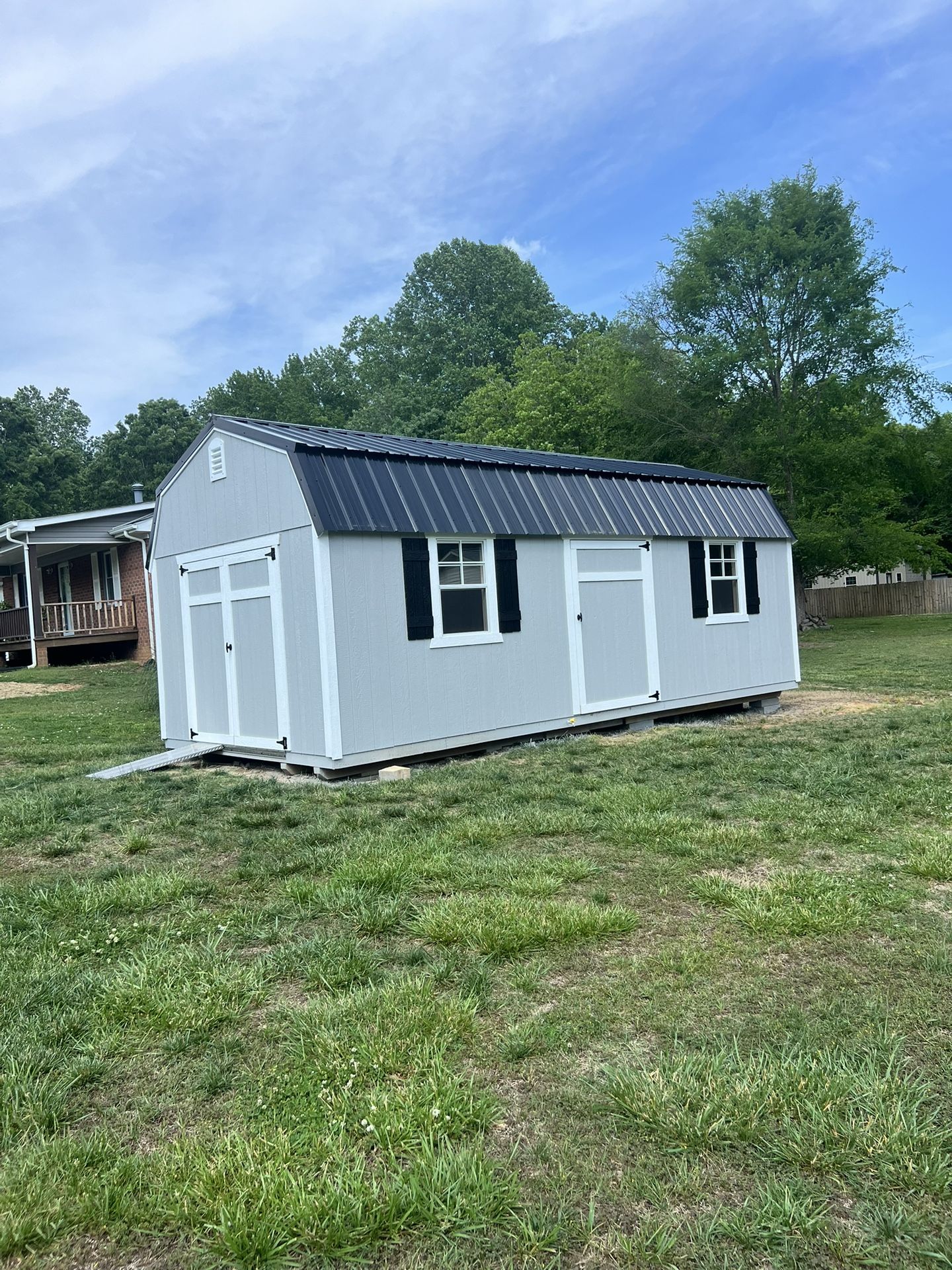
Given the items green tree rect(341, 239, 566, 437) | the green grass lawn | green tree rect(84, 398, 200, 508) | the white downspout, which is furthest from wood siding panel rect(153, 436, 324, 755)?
green tree rect(84, 398, 200, 508)

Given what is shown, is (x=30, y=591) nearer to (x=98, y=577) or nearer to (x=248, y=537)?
(x=98, y=577)

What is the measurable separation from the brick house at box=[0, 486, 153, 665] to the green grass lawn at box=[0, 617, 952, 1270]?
17.5m

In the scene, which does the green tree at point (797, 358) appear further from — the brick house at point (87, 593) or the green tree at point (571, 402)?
the brick house at point (87, 593)

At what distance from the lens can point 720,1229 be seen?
192 cm

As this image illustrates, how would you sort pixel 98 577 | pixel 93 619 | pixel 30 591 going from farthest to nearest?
pixel 98 577, pixel 93 619, pixel 30 591

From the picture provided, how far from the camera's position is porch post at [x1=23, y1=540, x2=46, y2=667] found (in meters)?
21.4

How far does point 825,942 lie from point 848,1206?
1511 millimetres

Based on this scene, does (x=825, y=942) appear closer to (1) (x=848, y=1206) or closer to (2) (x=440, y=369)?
(1) (x=848, y=1206)

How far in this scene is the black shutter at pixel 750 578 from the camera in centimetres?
1134

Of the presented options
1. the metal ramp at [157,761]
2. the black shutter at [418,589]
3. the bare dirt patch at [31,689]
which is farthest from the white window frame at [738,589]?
the bare dirt patch at [31,689]

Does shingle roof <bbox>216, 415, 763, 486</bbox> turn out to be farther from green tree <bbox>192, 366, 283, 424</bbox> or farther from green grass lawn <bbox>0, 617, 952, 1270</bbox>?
green tree <bbox>192, 366, 283, 424</bbox>

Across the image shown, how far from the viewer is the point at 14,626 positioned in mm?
23812

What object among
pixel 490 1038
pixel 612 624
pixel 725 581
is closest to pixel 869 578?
pixel 725 581

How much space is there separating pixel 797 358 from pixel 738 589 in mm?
16662
